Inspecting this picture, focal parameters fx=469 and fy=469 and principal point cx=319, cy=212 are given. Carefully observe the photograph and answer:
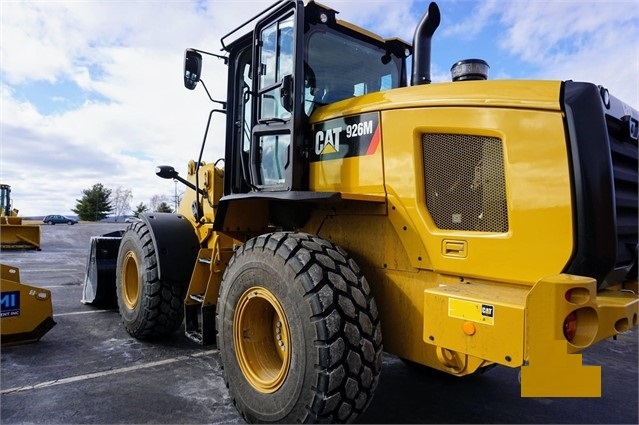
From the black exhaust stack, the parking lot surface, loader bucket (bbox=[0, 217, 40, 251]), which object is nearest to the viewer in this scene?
the black exhaust stack

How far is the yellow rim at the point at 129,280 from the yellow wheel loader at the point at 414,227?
6.05ft

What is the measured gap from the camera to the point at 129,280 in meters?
5.77

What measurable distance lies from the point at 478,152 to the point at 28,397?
379 cm

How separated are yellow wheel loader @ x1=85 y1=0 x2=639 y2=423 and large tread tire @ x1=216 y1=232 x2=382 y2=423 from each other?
0.01 meters

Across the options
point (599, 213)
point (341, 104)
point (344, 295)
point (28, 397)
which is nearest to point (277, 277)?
point (344, 295)

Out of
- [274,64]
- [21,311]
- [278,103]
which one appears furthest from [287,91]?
[21,311]

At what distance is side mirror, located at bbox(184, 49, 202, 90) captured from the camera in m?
4.36

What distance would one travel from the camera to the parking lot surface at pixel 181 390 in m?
3.46

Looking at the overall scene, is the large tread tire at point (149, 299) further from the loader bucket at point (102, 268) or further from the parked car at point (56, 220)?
the parked car at point (56, 220)

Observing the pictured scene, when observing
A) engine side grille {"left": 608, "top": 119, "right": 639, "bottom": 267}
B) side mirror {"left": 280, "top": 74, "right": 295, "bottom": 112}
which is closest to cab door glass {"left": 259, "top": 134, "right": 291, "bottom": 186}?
side mirror {"left": 280, "top": 74, "right": 295, "bottom": 112}

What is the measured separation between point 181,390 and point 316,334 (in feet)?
5.98

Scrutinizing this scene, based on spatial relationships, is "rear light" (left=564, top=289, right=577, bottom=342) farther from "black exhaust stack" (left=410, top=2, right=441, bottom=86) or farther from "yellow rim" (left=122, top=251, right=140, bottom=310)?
"yellow rim" (left=122, top=251, right=140, bottom=310)

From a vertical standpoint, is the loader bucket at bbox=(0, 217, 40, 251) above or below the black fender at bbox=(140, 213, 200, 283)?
below

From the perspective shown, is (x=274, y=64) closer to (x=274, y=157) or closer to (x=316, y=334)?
(x=274, y=157)
